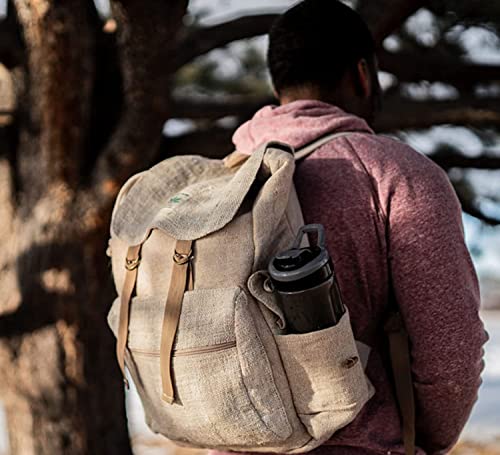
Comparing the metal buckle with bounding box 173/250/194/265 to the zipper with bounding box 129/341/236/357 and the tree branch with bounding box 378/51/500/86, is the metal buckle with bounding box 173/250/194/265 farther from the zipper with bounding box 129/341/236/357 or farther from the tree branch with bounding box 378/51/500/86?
the tree branch with bounding box 378/51/500/86

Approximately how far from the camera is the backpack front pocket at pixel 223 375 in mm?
1212

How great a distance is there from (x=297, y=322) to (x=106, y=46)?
2.38 m

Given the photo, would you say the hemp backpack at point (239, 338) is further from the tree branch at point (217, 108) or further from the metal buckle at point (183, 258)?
the tree branch at point (217, 108)

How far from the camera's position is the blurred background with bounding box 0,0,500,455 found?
9.97 ft

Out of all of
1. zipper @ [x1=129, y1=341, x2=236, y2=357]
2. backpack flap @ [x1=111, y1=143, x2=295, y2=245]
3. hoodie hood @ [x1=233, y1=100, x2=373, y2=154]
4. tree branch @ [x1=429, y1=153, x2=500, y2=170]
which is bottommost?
tree branch @ [x1=429, y1=153, x2=500, y2=170]

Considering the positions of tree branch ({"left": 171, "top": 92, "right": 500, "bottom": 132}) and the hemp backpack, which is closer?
the hemp backpack

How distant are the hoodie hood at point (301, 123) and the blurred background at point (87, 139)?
5.14 feet

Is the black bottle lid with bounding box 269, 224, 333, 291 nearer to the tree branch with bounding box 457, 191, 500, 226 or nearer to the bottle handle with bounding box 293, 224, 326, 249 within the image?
the bottle handle with bounding box 293, 224, 326, 249

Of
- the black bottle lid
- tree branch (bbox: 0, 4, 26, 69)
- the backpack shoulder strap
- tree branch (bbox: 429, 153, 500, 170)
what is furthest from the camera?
tree branch (bbox: 429, 153, 500, 170)

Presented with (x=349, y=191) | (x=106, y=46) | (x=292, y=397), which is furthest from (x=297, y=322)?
(x=106, y=46)

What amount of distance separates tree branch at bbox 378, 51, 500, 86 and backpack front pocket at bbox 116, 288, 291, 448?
8.68ft

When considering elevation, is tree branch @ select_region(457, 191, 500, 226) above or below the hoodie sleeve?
below

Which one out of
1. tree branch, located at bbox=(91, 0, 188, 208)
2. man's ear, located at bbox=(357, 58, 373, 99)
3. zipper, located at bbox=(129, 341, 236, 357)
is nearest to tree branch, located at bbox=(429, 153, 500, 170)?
tree branch, located at bbox=(91, 0, 188, 208)

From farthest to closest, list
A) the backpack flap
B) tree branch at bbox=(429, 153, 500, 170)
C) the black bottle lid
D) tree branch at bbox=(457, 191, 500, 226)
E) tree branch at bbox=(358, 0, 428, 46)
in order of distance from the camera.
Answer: tree branch at bbox=(457, 191, 500, 226) → tree branch at bbox=(429, 153, 500, 170) → tree branch at bbox=(358, 0, 428, 46) → the backpack flap → the black bottle lid
